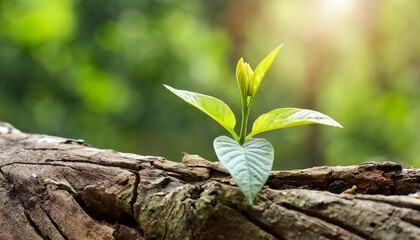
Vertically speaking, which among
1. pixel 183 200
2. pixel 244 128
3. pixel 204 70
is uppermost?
pixel 204 70

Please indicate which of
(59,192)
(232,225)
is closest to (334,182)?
(232,225)

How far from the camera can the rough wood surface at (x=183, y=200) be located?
1.91 feet

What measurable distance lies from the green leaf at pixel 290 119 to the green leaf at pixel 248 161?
0.03 metres

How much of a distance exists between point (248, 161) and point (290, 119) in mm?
93

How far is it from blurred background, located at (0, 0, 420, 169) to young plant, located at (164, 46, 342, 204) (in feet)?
7.57

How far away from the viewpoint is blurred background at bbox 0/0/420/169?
10.7ft

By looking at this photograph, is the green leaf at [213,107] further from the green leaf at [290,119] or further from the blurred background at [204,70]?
the blurred background at [204,70]

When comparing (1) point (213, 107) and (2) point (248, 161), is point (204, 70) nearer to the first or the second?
(1) point (213, 107)

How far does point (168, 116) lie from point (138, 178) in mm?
2569

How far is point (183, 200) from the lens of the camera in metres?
0.64

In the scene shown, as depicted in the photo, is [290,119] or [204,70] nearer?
[290,119]

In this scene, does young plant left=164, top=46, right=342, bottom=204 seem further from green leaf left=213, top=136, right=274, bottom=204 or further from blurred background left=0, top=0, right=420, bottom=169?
blurred background left=0, top=0, right=420, bottom=169

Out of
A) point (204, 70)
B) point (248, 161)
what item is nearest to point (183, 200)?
point (248, 161)

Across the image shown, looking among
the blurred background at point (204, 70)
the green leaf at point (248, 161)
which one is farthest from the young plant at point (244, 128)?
the blurred background at point (204, 70)
